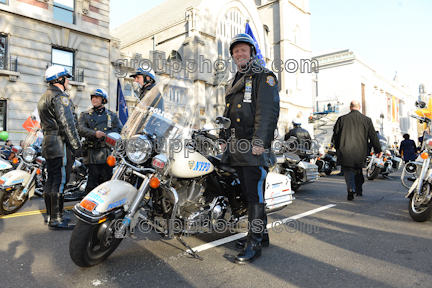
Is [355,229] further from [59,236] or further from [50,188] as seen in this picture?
[50,188]

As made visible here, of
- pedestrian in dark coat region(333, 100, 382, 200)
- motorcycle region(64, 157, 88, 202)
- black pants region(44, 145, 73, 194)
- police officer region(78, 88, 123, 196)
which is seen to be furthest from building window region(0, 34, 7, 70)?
pedestrian in dark coat region(333, 100, 382, 200)

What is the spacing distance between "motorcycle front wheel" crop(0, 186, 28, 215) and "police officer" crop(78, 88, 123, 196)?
3.52ft

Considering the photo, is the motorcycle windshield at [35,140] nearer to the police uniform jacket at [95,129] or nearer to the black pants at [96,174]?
the police uniform jacket at [95,129]

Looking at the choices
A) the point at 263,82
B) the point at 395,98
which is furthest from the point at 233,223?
the point at 395,98

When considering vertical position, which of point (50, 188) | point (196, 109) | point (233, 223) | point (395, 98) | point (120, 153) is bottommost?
point (233, 223)

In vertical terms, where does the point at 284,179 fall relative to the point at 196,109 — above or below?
below

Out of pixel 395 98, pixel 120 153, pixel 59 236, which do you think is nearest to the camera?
pixel 120 153

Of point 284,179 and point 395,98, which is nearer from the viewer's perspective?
point 284,179

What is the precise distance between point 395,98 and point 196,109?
69.5 meters

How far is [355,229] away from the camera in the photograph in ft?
12.6

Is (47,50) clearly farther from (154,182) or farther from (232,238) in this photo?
(154,182)

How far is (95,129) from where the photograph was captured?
4.91m

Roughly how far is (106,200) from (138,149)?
0.50 meters

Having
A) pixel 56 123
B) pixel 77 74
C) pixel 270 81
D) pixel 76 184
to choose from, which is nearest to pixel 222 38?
pixel 77 74
